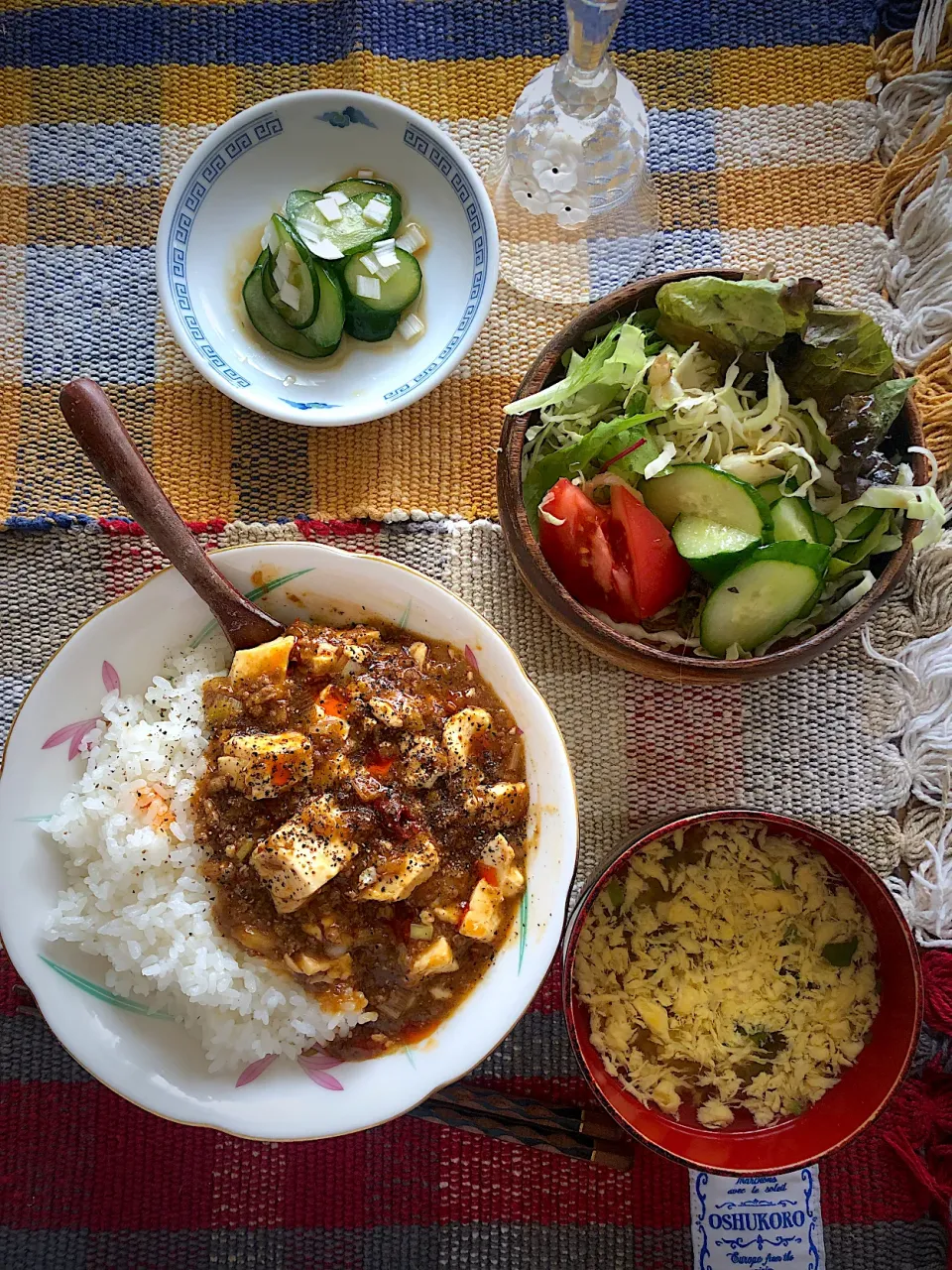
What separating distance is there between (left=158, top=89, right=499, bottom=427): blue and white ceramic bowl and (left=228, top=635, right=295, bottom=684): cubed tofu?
1.90 feet

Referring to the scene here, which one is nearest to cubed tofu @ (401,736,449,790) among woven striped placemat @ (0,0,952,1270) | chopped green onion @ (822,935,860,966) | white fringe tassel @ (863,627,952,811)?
woven striped placemat @ (0,0,952,1270)

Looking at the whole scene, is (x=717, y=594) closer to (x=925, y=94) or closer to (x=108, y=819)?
(x=108, y=819)

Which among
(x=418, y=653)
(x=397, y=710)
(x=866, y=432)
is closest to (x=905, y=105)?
(x=866, y=432)

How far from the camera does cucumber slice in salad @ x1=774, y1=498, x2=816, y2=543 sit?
2061mm

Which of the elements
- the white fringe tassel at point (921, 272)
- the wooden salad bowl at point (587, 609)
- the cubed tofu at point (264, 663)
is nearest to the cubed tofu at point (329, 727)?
the cubed tofu at point (264, 663)

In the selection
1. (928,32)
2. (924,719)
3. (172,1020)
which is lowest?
(172,1020)

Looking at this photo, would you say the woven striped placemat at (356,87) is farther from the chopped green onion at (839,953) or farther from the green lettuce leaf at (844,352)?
the chopped green onion at (839,953)

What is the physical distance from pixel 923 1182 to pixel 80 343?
2676mm

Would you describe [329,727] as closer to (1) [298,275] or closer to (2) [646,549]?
(2) [646,549]

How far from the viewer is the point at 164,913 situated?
1.94 metres

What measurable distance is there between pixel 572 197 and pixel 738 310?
2.00ft

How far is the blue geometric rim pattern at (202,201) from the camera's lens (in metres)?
2.32

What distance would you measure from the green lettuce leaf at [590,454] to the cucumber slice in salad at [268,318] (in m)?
0.58

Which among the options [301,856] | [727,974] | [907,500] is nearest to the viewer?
[301,856]
